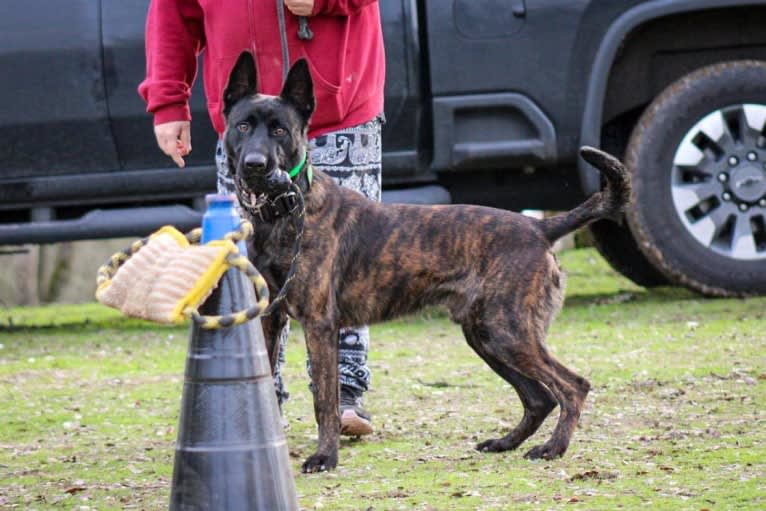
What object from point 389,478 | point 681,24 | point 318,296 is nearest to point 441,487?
point 389,478

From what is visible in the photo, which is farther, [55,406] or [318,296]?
[55,406]

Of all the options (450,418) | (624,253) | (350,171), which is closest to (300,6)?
(350,171)

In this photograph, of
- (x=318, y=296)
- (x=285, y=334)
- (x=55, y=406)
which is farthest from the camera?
(x=55, y=406)

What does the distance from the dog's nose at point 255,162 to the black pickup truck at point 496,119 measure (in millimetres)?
2904

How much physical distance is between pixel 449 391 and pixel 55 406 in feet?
5.73

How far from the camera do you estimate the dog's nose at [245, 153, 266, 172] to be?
4.66m

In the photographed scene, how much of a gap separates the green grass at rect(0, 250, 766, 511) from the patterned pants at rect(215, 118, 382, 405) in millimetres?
243

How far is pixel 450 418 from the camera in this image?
5551 mm

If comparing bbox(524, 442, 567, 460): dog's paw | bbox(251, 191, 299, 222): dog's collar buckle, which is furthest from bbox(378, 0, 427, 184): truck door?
bbox(524, 442, 567, 460): dog's paw

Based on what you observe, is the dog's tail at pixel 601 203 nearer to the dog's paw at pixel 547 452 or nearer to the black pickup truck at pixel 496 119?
the dog's paw at pixel 547 452

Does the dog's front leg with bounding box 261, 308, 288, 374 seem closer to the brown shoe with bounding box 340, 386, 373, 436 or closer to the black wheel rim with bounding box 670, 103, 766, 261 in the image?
the brown shoe with bounding box 340, 386, 373, 436

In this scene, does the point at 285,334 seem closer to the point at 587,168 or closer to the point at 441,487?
the point at 441,487

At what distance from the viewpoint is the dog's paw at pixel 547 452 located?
15.5 ft

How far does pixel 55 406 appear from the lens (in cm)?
612
